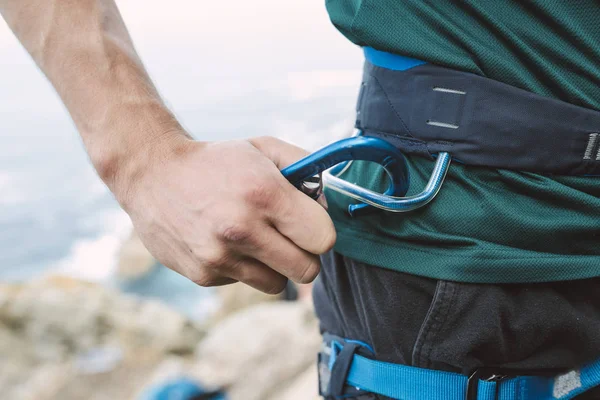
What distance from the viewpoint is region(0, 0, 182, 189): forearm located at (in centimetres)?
56

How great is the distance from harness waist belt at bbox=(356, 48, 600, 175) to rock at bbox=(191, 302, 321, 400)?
2.32m

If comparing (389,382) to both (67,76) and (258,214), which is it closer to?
(258,214)

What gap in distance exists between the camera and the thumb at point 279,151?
570mm

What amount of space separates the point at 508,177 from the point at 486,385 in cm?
25

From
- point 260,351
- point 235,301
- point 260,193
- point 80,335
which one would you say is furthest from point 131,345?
point 260,193

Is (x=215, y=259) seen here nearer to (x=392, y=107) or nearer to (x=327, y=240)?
Result: (x=327, y=240)

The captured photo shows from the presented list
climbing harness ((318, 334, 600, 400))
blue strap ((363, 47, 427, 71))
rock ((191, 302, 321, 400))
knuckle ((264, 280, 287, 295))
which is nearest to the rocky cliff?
rock ((191, 302, 321, 400))

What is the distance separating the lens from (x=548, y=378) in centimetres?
62

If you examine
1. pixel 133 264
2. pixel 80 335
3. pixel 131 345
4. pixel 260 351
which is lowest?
pixel 133 264

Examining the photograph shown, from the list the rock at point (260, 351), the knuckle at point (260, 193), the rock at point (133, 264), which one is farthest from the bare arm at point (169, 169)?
the rock at point (133, 264)

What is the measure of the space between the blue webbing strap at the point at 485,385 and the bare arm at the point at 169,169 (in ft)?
0.65

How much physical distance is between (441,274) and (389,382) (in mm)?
184

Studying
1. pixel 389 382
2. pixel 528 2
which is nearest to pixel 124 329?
pixel 389 382

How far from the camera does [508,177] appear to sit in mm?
550
